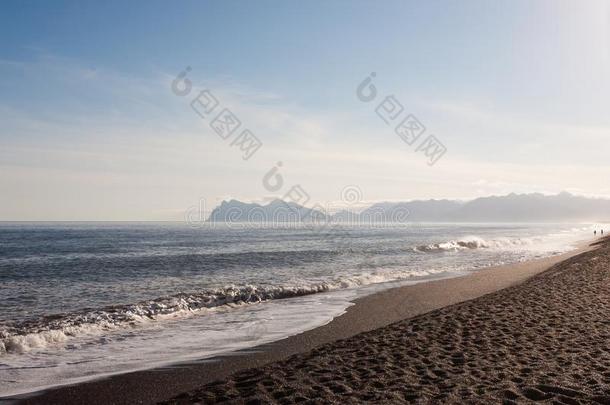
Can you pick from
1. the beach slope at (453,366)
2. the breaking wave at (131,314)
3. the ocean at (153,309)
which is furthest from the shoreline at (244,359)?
the breaking wave at (131,314)

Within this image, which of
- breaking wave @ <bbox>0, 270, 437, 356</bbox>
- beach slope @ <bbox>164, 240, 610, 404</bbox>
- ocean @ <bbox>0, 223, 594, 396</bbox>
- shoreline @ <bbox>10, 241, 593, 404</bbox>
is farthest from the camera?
breaking wave @ <bbox>0, 270, 437, 356</bbox>

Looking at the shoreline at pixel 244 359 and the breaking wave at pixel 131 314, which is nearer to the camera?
the shoreline at pixel 244 359

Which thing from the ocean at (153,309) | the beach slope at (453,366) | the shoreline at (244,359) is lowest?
the ocean at (153,309)

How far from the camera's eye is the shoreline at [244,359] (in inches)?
294

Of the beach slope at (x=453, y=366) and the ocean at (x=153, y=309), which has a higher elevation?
the beach slope at (x=453, y=366)

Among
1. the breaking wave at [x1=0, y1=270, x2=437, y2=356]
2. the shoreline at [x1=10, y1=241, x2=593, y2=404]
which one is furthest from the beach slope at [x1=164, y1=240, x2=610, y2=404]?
the breaking wave at [x1=0, y1=270, x2=437, y2=356]

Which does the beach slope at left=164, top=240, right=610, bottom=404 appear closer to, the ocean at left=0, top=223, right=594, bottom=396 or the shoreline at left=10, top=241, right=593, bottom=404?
the shoreline at left=10, top=241, right=593, bottom=404

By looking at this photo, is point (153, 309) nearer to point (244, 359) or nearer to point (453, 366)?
point (244, 359)

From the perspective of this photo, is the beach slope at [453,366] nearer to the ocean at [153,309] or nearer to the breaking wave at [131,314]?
the ocean at [153,309]

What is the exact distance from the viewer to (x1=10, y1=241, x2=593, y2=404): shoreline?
7.46 meters

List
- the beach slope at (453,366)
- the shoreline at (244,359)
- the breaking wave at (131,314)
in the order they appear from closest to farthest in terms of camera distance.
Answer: the beach slope at (453,366)
the shoreline at (244,359)
the breaking wave at (131,314)

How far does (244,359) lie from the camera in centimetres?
945

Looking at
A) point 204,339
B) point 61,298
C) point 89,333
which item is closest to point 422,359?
point 204,339

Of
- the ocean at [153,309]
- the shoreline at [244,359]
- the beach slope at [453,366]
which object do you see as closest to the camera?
the beach slope at [453,366]
